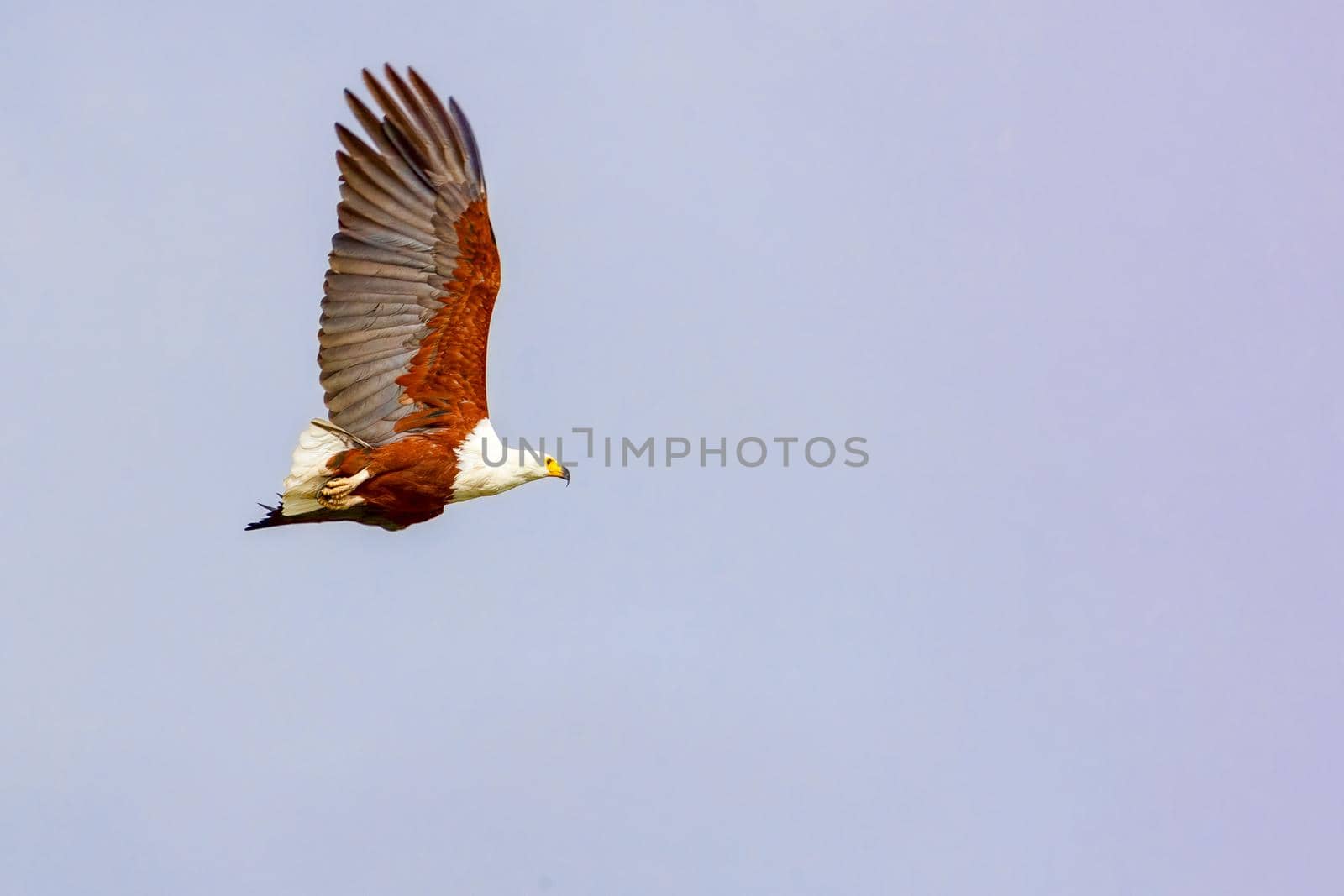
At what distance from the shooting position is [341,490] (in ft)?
76.5

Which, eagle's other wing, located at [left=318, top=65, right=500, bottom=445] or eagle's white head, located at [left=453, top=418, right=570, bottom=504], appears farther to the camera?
eagle's white head, located at [left=453, top=418, right=570, bottom=504]

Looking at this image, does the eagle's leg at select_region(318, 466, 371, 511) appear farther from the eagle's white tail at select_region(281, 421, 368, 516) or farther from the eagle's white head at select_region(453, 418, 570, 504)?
the eagle's white head at select_region(453, 418, 570, 504)

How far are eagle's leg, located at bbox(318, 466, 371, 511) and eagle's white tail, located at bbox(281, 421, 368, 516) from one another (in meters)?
0.07

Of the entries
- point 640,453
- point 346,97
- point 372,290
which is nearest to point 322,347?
point 372,290

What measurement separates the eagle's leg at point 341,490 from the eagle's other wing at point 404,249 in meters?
0.57

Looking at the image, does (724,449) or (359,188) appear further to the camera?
(724,449)

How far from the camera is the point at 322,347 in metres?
23.4

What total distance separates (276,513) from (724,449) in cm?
571

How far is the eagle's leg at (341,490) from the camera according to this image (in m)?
23.3

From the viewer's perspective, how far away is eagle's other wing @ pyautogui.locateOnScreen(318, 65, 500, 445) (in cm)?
2309

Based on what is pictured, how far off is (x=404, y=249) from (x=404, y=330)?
26.8 inches

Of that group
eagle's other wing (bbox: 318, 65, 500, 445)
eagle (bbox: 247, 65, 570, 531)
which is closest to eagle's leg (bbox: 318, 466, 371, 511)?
eagle (bbox: 247, 65, 570, 531)

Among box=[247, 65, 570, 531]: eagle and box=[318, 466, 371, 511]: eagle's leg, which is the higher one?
box=[247, 65, 570, 531]: eagle

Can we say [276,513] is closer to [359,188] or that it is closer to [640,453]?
[359,188]
